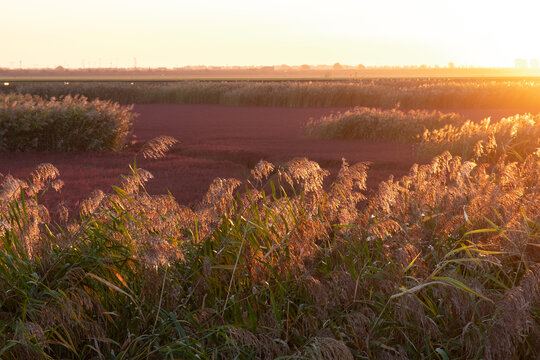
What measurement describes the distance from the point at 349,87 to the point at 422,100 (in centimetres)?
467

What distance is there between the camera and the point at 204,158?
13727 mm

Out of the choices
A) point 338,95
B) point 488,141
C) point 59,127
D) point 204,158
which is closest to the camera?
point 488,141

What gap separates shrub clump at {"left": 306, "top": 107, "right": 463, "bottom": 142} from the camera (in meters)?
16.7

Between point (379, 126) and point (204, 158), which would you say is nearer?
point (204, 158)

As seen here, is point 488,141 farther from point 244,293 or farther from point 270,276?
point 244,293

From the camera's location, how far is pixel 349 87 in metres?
34.2

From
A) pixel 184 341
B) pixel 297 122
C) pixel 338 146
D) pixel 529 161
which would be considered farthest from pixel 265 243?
pixel 297 122

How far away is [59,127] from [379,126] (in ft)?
27.8

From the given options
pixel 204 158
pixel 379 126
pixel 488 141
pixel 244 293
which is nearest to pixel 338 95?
pixel 379 126

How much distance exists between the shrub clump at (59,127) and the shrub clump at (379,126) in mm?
5979

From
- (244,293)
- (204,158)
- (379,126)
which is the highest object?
(244,293)

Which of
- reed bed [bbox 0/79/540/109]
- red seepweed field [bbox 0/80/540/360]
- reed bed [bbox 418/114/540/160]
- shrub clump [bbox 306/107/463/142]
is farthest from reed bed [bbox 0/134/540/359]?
reed bed [bbox 0/79/540/109]

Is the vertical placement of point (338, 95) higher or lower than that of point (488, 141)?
lower

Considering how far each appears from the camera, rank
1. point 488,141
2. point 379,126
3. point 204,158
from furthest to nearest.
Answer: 1. point 379,126
2. point 204,158
3. point 488,141
